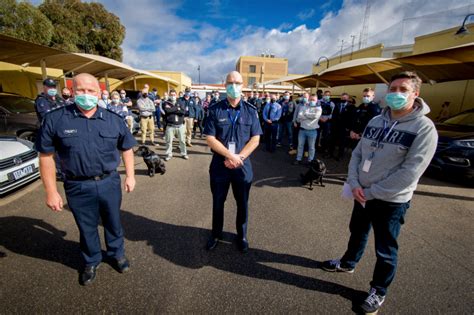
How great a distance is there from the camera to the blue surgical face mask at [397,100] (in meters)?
1.76

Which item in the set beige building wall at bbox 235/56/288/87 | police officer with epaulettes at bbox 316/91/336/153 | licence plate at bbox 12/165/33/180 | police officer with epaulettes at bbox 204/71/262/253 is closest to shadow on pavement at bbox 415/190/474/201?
police officer with epaulettes at bbox 316/91/336/153

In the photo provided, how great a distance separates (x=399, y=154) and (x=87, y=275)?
3036 millimetres

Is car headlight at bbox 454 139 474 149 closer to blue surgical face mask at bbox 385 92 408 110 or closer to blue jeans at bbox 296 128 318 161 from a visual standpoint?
blue jeans at bbox 296 128 318 161

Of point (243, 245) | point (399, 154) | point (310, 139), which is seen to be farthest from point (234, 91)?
point (310, 139)

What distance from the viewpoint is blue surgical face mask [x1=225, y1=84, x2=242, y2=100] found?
240cm

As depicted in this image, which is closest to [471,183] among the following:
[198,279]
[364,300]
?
[364,300]

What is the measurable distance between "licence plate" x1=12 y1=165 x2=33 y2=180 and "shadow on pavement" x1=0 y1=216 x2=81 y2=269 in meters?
0.73

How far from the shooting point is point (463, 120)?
6.19 m

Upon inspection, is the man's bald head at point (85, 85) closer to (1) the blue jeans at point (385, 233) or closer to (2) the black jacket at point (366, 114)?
(1) the blue jeans at point (385, 233)

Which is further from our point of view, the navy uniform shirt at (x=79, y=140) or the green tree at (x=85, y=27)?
the green tree at (x=85, y=27)

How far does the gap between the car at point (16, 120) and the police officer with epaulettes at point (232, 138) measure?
246 inches

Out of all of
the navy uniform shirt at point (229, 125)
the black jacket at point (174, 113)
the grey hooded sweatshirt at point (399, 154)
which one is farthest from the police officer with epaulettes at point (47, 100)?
the grey hooded sweatshirt at point (399, 154)

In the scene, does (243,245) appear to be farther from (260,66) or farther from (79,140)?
(260,66)

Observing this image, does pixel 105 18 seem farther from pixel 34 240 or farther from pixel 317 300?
pixel 317 300
